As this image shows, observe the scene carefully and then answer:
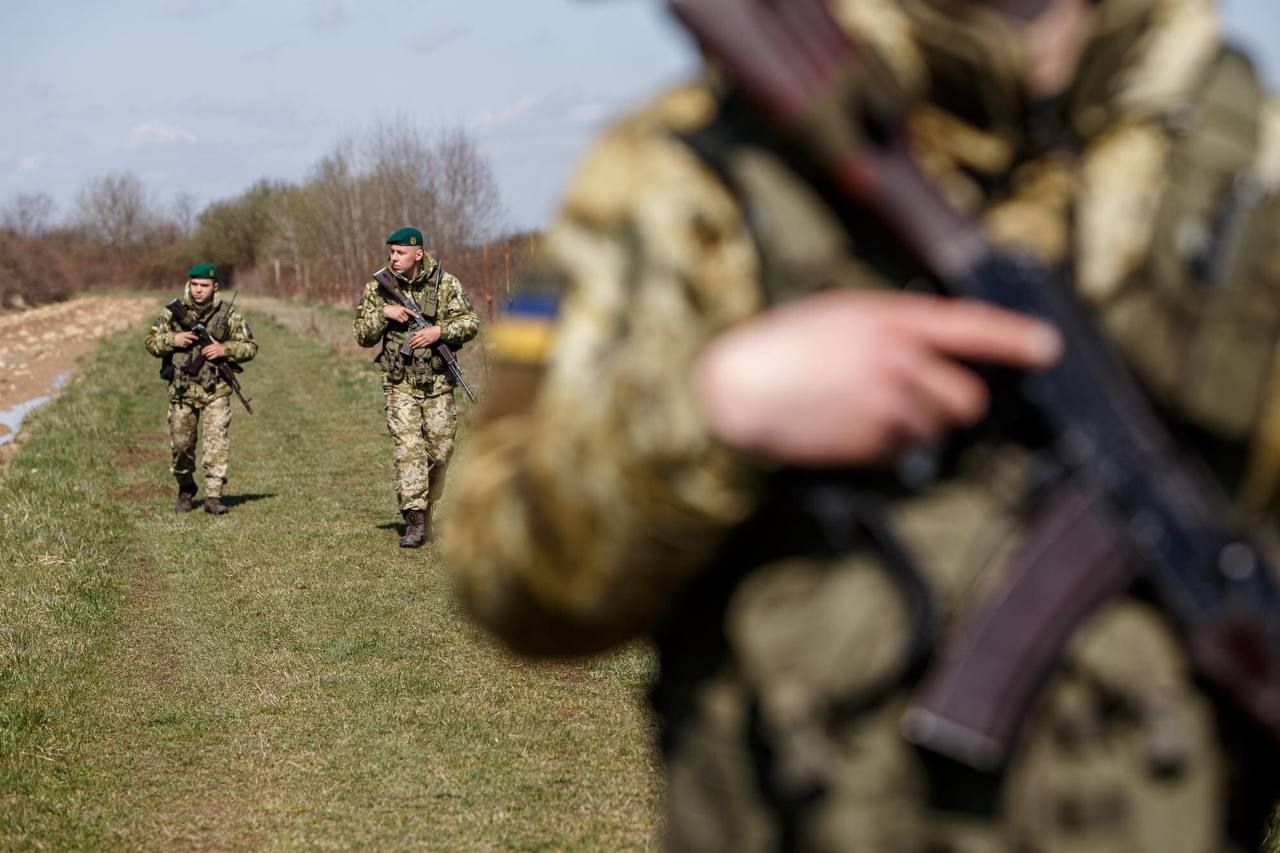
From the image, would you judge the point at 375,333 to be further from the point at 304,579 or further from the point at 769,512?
the point at 769,512

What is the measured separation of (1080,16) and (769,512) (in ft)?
1.60

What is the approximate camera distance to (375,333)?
37.3 feet

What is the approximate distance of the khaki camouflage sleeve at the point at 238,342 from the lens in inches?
534

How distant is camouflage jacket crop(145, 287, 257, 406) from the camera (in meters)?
13.6

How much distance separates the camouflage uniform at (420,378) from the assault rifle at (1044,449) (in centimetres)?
1007

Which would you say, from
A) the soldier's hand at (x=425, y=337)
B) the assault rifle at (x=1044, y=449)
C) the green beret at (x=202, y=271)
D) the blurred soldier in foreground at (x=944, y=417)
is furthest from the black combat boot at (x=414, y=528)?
the assault rifle at (x=1044, y=449)

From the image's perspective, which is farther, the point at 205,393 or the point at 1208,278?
the point at 205,393

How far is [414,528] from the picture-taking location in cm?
1163

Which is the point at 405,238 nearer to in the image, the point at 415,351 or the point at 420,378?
the point at 415,351

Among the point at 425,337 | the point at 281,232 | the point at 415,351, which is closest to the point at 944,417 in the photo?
the point at 425,337

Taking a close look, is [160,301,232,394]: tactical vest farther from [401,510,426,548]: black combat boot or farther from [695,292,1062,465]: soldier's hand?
[695,292,1062,465]: soldier's hand

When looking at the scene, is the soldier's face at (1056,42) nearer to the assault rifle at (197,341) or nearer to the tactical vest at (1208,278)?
the tactical vest at (1208,278)

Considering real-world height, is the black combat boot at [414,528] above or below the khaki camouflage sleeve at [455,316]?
below

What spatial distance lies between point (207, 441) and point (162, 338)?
0.92m
